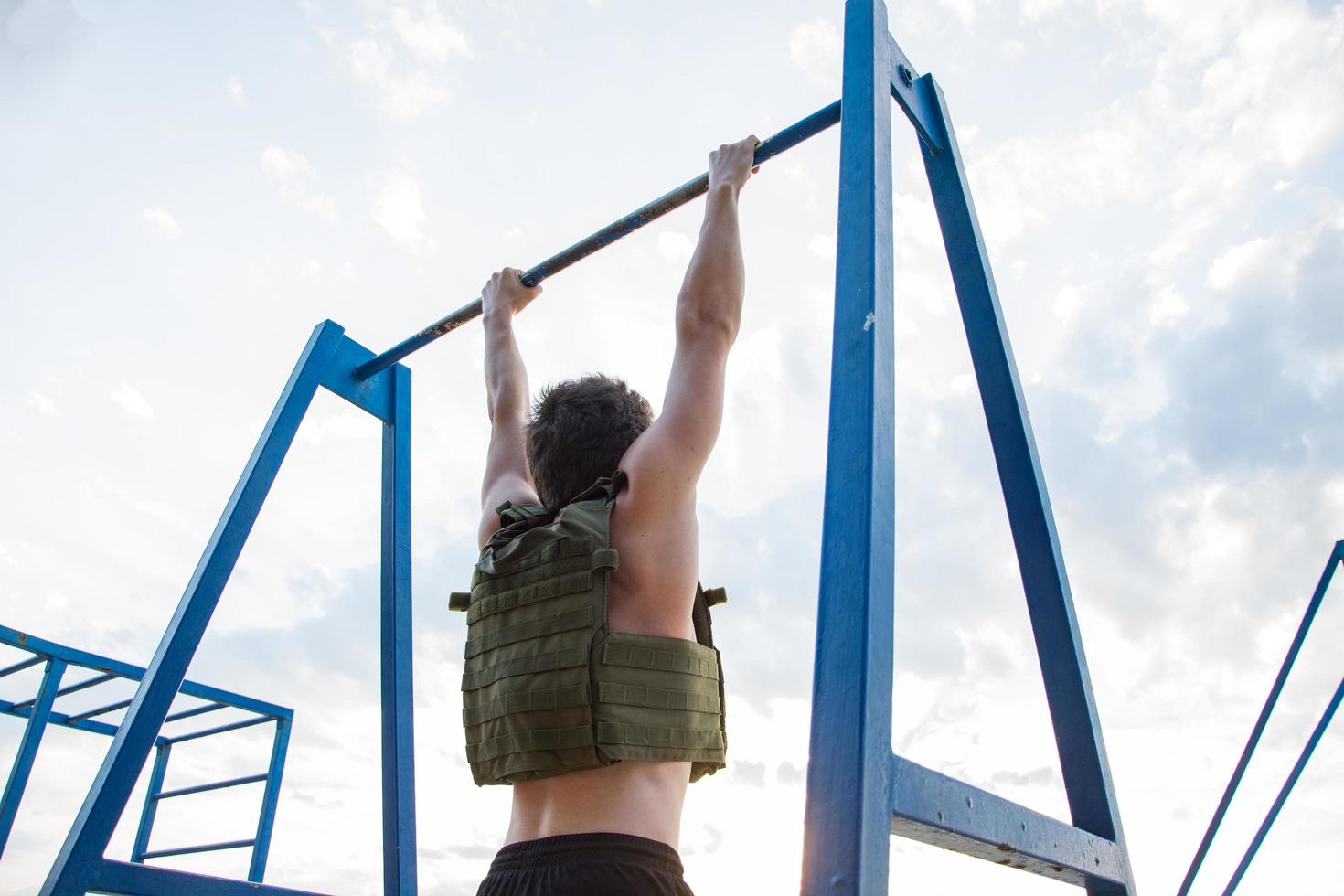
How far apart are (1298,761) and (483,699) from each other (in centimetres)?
321

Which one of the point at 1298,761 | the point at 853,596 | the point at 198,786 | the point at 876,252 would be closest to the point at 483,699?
the point at 853,596

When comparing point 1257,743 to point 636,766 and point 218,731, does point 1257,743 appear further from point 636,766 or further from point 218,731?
point 218,731

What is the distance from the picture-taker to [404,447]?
11.9 ft

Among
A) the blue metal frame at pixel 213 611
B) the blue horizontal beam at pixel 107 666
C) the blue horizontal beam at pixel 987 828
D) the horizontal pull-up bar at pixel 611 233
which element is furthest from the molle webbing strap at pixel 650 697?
the blue horizontal beam at pixel 107 666

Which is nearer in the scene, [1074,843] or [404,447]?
[1074,843]

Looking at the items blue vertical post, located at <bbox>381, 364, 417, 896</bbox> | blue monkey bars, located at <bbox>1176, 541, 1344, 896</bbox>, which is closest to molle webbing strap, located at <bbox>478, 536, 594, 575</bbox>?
blue vertical post, located at <bbox>381, 364, 417, 896</bbox>

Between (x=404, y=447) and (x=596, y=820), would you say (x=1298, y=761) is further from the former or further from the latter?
(x=404, y=447)

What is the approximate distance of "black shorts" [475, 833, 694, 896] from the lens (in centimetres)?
147

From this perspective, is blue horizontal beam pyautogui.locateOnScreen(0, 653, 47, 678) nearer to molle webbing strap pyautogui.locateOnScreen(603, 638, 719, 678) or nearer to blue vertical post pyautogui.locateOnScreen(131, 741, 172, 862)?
blue vertical post pyautogui.locateOnScreen(131, 741, 172, 862)

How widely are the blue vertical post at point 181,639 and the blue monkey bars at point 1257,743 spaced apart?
3133 millimetres

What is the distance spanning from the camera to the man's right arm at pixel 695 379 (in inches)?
67.7

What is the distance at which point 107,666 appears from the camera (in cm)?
461

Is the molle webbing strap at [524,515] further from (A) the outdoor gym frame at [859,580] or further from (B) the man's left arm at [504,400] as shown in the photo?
(A) the outdoor gym frame at [859,580]

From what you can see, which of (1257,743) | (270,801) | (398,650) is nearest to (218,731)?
(270,801)
